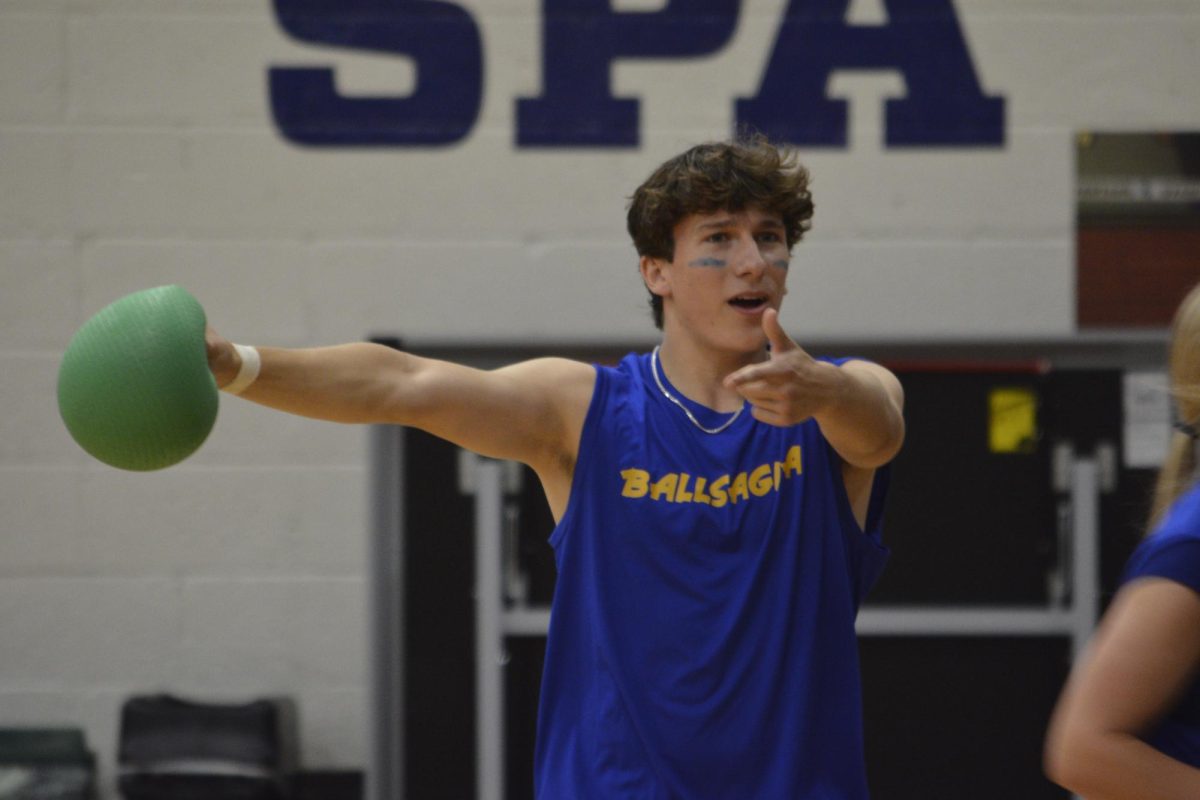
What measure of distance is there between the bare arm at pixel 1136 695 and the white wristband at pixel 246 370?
936mm

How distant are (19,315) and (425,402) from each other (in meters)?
2.12

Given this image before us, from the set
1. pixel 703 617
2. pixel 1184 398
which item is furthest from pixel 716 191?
pixel 1184 398

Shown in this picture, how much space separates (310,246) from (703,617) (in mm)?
2004

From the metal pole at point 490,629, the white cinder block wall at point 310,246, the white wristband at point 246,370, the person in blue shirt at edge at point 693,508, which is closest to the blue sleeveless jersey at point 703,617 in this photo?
the person in blue shirt at edge at point 693,508

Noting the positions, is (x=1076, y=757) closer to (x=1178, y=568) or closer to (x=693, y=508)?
(x=1178, y=568)

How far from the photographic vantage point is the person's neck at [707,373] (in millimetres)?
1879

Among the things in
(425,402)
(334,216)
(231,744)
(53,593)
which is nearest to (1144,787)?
(425,402)

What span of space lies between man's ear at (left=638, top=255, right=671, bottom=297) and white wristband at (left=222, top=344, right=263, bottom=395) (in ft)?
1.82

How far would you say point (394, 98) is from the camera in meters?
3.48

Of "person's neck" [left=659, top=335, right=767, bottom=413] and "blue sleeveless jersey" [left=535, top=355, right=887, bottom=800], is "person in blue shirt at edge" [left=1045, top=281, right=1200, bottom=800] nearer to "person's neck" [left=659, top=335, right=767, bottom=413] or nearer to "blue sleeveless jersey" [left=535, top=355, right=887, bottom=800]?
"blue sleeveless jersey" [left=535, top=355, right=887, bottom=800]

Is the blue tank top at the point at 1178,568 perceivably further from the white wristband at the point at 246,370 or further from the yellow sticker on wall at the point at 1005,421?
the yellow sticker on wall at the point at 1005,421

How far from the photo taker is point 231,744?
10.5ft

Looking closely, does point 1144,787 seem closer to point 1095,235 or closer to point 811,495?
point 811,495

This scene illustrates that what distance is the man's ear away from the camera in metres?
1.92
